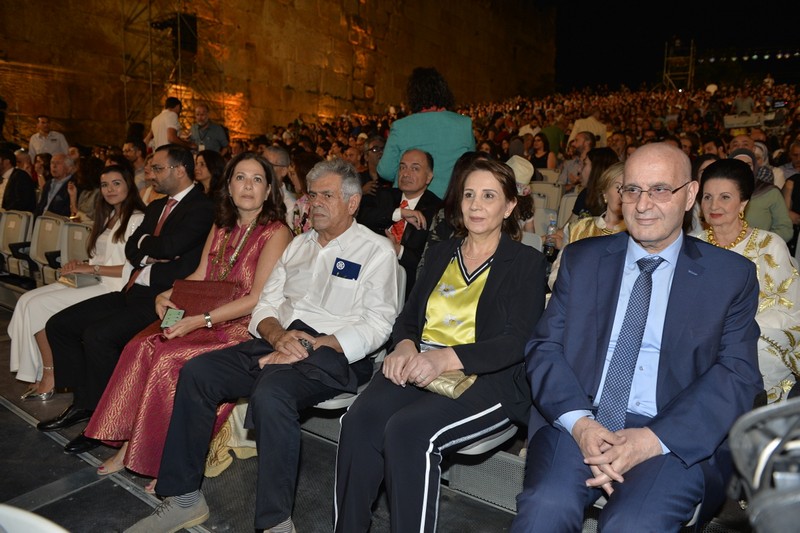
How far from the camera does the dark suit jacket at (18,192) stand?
6.74 m

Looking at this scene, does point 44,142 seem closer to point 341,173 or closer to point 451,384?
point 341,173

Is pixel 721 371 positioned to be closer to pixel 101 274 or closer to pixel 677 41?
pixel 101 274

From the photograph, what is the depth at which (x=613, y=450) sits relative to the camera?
5.71 feet

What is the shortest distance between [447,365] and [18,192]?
6.46 metres

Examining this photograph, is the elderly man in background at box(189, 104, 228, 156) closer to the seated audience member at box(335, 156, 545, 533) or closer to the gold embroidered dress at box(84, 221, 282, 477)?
the gold embroidered dress at box(84, 221, 282, 477)

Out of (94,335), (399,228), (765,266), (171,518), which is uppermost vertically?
(399,228)

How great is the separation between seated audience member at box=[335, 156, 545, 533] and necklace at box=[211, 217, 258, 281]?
1087 mm

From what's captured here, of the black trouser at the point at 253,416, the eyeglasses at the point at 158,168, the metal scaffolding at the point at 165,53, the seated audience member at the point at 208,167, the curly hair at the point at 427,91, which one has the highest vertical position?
the metal scaffolding at the point at 165,53

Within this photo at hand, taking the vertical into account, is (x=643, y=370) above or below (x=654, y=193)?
below

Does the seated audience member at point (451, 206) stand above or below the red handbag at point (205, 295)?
above

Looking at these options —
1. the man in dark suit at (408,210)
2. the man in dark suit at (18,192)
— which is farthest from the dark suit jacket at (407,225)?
the man in dark suit at (18,192)

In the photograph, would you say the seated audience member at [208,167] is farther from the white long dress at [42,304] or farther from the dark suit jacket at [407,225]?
the dark suit jacket at [407,225]

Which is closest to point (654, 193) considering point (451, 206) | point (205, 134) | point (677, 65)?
point (451, 206)

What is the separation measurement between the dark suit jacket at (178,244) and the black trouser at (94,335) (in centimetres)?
15
